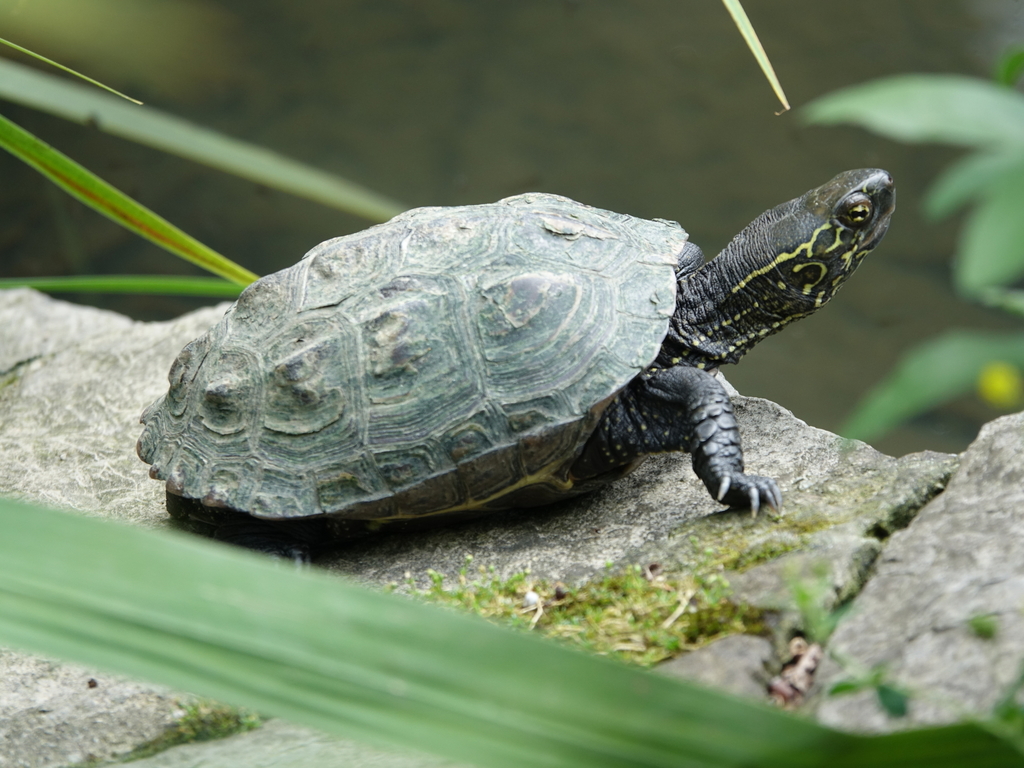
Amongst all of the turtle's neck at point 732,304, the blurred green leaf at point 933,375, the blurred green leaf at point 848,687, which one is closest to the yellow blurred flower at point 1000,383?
the blurred green leaf at point 933,375

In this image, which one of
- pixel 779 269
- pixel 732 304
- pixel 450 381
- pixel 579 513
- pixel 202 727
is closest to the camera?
pixel 202 727

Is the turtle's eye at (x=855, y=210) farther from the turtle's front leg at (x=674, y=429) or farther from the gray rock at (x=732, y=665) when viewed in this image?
the gray rock at (x=732, y=665)

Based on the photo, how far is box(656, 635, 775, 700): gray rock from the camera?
2.09 metres

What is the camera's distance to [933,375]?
3.09 feet

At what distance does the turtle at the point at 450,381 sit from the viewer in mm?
3047

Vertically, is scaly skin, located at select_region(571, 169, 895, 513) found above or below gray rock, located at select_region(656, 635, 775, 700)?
above

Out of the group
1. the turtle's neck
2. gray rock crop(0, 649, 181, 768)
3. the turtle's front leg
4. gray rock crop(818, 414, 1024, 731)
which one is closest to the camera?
gray rock crop(818, 414, 1024, 731)

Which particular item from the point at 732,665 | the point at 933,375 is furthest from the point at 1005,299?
the point at 732,665

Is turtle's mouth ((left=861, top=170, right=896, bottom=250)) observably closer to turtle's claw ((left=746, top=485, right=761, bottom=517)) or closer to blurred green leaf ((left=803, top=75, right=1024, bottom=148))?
turtle's claw ((left=746, top=485, right=761, bottom=517))

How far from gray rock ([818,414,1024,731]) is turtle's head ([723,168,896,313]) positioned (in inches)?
37.8

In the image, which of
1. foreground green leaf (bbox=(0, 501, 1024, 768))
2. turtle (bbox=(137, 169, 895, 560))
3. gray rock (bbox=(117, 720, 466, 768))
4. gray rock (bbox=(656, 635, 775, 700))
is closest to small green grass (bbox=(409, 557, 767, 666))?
gray rock (bbox=(656, 635, 775, 700))

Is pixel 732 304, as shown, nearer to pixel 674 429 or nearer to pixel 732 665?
pixel 674 429

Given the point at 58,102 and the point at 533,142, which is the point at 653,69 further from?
the point at 58,102

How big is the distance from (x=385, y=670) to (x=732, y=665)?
46.3 inches
